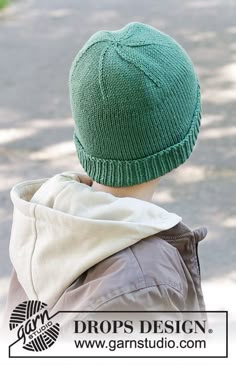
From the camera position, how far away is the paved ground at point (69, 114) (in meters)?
3.33

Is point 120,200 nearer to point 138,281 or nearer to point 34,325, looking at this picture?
point 138,281

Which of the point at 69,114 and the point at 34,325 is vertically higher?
the point at 69,114

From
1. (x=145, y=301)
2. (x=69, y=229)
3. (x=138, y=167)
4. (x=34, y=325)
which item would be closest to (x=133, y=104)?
(x=138, y=167)

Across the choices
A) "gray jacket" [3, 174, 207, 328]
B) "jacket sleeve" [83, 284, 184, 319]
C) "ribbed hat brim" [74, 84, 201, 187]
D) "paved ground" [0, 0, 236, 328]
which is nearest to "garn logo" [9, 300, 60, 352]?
"gray jacket" [3, 174, 207, 328]

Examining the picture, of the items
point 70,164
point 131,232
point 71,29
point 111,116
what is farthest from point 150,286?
point 71,29

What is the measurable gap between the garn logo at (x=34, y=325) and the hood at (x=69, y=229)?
2cm

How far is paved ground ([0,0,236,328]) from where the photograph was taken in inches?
131

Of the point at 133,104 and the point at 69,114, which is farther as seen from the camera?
the point at 69,114

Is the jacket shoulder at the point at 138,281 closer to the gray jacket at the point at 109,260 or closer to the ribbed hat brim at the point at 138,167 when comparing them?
the gray jacket at the point at 109,260

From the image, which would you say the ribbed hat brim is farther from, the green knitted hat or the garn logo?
the garn logo

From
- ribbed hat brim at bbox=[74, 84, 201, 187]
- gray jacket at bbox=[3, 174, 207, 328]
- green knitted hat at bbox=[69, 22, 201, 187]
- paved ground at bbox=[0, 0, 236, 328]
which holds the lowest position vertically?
gray jacket at bbox=[3, 174, 207, 328]

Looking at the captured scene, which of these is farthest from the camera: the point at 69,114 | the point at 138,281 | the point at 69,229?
the point at 69,114

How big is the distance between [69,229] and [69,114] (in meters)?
2.85

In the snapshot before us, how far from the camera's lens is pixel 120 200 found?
58.9 inches
